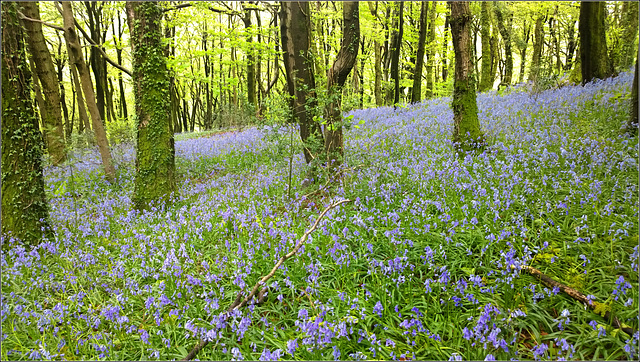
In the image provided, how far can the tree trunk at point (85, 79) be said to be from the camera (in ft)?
26.1

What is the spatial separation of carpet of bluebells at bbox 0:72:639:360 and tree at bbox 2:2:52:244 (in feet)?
1.25

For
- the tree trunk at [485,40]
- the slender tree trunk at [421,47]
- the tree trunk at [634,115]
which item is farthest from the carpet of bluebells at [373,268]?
the tree trunk at [485,40]

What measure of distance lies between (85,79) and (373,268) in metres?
9.11

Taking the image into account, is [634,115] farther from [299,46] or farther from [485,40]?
[485,40]

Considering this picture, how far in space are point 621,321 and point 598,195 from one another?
6.71 ft

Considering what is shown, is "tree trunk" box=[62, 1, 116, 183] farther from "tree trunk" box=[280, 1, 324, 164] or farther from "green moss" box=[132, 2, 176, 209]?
"tree trunk" box=[280, 1, 324, 164]

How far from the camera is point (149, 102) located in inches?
251

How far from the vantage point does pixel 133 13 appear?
6.32m

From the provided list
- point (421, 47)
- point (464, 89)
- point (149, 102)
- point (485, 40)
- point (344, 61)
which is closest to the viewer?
point (344, 61)

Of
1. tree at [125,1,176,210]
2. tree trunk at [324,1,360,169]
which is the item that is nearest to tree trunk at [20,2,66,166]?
tree at [125,1,176,210]

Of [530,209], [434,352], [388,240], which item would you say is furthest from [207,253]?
[530,209]

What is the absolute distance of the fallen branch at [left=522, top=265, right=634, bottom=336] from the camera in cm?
263

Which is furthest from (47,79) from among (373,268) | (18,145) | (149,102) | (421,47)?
(421,47)

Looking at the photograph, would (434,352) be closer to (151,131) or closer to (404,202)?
(404,202)
